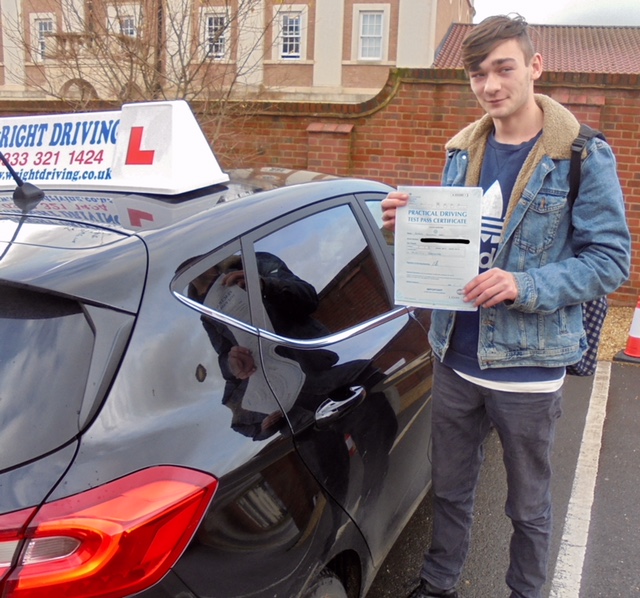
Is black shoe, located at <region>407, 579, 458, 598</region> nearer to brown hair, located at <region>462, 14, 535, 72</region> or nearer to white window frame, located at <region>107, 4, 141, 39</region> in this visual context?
brown hair, located at <region>462, 14, 535, 72</region>

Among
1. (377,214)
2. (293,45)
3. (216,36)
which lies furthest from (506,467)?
(293,45)

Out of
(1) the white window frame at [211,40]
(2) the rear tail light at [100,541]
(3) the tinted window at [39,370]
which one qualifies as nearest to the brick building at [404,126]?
(1) the white window frame at [211,40]

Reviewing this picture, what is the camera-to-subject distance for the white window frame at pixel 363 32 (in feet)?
89.4

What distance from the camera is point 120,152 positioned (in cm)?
203

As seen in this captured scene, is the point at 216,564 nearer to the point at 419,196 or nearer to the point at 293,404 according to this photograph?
the point at 293,404

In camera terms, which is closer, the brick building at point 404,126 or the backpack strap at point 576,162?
the backpack strap at point 576,162

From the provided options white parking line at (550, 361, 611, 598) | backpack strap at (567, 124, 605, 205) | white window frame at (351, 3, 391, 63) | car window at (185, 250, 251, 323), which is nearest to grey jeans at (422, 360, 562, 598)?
white parking line at (550, 361, 611, 598)

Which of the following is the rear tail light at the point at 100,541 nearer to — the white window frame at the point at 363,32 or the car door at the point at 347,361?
the car door at the point at 347,361

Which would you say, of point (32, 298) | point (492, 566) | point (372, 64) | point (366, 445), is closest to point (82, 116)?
point (32, 298)

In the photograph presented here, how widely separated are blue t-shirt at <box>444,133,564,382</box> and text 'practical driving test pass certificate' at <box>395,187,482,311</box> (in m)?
0.17

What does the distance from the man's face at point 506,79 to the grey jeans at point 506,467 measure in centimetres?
89

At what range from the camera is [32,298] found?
136 cm

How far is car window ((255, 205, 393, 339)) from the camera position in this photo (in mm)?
1850

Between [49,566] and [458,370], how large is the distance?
54.7 inches
